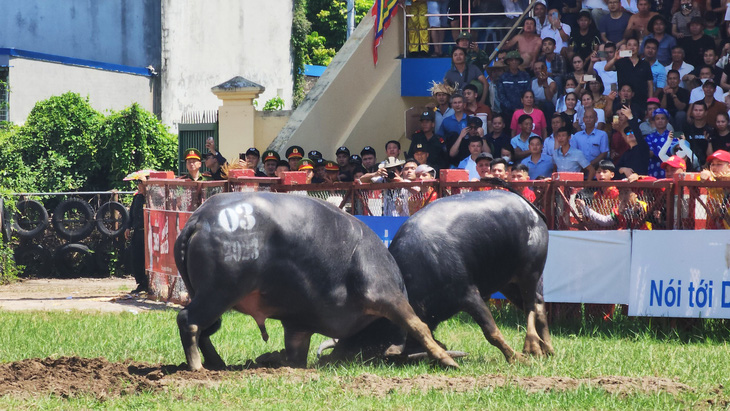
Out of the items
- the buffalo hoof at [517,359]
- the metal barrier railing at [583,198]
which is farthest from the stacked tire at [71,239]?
the buffalo hoof at [517,359]

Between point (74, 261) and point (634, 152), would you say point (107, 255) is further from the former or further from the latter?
point (634, 152)

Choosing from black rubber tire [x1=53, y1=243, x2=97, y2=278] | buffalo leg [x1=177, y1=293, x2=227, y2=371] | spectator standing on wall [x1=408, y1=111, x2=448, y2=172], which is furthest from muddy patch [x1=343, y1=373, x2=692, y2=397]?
black rubber tire [x1=53, y1=243, x2=97, y2=278]

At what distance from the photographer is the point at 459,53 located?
16078 millimetres

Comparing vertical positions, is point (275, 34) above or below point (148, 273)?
above

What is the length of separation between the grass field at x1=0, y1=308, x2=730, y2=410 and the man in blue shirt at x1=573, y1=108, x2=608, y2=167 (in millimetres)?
3252

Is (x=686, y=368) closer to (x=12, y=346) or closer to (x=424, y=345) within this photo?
(x=424, y=345)

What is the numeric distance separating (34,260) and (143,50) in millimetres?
11494

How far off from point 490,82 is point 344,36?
25.4m

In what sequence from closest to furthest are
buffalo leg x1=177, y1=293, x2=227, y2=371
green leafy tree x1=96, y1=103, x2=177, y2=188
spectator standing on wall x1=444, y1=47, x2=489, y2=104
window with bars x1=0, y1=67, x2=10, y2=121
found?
buffalo leg x1=177, y1=293, x2=227, y2=371 < spectator standing on wall x1=444, y1=47, x2=489, y2=104 < green leafy tree x1=96, y1=103, x2=177, y2=188 < window with bars x1=0, y1=67, x2=10, y2=121

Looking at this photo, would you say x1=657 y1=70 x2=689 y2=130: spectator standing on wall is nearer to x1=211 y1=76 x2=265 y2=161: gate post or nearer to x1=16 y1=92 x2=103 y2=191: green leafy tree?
x1=211 y1=76 x2=265 y2=161: gate post

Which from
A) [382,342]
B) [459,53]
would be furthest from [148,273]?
[382,342]

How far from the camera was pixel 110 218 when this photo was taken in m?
18.5

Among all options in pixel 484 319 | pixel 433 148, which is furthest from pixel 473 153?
pixel 484 319

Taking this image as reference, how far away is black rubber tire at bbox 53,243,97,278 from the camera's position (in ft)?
59.8
